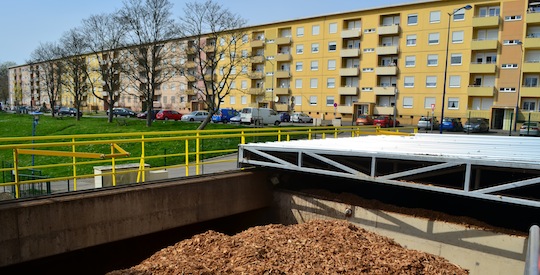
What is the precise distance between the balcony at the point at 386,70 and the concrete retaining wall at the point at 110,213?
45782 mm

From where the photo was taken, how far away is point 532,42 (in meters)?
42.4

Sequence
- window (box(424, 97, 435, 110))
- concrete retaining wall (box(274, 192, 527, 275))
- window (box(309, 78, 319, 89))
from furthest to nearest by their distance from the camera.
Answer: window (box(309, 78, 319, 89)) < window (box(424, 97, 435, 110)) < concrete retaining wall (box(274, 192, 527, 275))

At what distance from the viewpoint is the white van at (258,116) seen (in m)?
39.2

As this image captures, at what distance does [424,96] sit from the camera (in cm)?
4884

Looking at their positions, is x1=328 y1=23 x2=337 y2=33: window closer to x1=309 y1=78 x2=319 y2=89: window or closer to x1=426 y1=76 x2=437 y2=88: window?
x1=309 y1=78 x2=319 y2=89: window

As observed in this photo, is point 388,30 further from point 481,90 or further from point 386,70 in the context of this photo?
point 481,90

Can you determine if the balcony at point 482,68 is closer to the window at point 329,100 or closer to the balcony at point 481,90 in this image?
the balcony at point 481,90

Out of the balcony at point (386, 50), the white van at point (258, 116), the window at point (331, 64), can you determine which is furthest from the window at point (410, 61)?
the white van at point (258, 116)

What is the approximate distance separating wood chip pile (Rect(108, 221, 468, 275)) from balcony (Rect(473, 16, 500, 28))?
4619cm

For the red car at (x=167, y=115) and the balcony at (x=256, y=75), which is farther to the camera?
the balcony at (x=256, y=75)

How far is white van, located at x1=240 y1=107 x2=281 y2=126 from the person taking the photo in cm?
3922

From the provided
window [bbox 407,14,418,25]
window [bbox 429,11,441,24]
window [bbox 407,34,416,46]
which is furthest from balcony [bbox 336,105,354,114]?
window [bbox 429,11,441,24]

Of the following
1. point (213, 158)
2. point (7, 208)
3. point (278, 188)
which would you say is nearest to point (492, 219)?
point (278, 188)

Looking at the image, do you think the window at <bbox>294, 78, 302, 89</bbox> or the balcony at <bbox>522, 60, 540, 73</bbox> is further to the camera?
the window at <bbox>294, 78, 302, 89</bbox>
